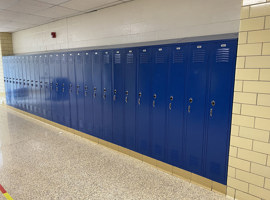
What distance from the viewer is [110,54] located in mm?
3527

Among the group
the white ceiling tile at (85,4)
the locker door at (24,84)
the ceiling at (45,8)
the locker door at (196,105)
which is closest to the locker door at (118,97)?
the white ceiling tile at (85,4)

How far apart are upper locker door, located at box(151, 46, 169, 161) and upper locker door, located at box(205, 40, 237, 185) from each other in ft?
2.14

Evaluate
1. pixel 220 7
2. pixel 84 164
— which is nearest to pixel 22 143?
pixel 84 164

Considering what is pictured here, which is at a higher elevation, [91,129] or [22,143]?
[91,129]

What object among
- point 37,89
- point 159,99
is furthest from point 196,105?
point 37,89

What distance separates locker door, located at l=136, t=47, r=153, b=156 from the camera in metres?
3.00

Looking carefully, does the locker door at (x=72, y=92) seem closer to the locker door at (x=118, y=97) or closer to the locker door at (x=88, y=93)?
the locker door at (x=88, y=93)

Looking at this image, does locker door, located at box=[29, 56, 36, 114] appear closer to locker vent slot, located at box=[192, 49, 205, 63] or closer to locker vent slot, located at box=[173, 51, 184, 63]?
locker vent slot, located at box=[173, 51, 184, 63]

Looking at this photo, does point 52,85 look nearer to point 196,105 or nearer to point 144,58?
point 144,58

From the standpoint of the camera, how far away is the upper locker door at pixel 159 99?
2.81 m

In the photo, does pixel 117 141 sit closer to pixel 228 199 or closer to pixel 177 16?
Answer: pixel 228 199

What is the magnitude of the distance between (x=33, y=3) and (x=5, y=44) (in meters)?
4.52

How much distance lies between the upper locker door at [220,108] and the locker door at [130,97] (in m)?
1.24

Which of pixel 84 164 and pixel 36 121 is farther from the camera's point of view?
pixel 36 121
